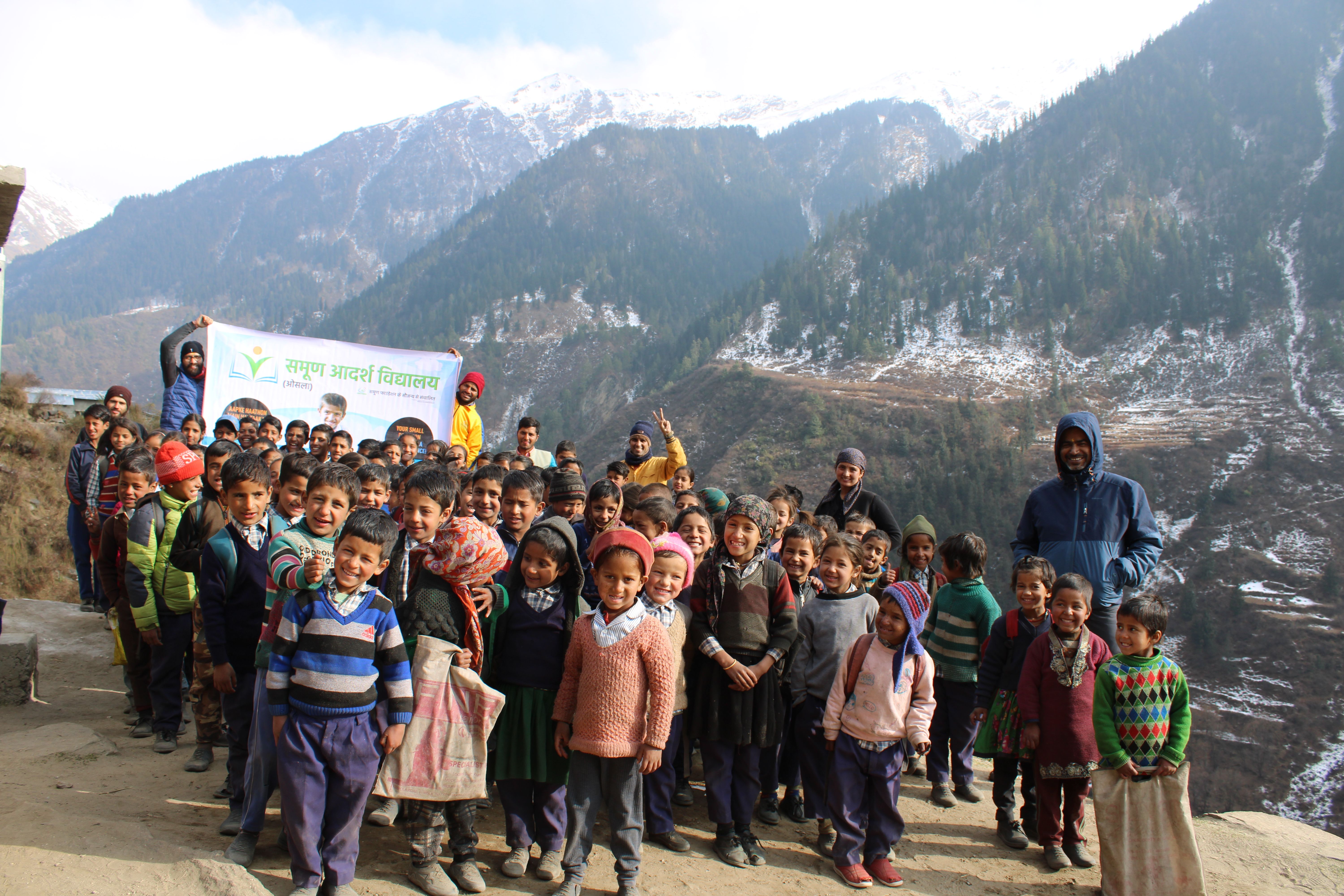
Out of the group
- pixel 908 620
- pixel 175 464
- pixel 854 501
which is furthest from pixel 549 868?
pixel 854 501

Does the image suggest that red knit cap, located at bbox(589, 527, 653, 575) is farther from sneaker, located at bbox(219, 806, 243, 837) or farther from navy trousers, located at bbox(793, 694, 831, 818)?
sneaker, located at bbox(219, 806, 243, 837)

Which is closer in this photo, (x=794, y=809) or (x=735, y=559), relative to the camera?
(x=735, y=559)

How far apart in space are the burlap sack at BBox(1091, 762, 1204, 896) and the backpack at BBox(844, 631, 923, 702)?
3.17 ft

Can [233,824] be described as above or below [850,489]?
below

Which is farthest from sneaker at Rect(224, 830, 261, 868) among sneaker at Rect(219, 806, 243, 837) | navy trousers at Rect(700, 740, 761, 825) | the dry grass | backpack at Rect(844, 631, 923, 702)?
the dry grass

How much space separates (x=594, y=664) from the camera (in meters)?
3.05

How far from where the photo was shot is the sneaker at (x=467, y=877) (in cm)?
299

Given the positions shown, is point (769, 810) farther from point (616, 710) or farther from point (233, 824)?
point (233, 824)

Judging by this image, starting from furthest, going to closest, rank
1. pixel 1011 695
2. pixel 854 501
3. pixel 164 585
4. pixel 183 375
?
pixel 183 375
pixel 854 501
pixel 164 585
pixel 1011 695

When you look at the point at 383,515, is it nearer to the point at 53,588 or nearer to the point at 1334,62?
the point at 53,588

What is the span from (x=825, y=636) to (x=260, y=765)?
2.49 meters

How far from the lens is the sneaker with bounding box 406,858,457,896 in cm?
292

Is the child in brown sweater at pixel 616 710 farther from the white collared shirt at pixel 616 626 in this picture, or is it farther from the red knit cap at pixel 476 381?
the red knit cap at pixel 476 381

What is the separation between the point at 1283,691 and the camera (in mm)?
21656
